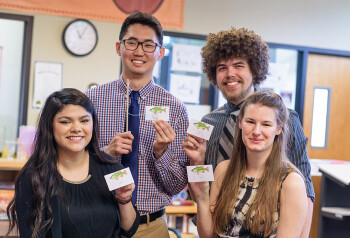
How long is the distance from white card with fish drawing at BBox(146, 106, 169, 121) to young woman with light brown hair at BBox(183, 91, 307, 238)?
0.15m

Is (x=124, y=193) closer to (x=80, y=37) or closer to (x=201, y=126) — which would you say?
(x=201, y=126)

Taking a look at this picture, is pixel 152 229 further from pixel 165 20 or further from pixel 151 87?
pixel 165 20

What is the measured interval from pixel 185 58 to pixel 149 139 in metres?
3.23

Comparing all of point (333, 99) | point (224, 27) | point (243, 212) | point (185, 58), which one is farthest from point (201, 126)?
point (333, 99)

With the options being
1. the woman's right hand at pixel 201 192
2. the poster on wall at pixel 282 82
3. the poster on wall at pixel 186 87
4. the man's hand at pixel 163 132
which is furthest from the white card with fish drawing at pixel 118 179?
the poster on wall at pixel 282 82

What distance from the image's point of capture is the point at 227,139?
209 centimetres

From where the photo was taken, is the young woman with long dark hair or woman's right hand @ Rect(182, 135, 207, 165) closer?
the young woman with long dark hair

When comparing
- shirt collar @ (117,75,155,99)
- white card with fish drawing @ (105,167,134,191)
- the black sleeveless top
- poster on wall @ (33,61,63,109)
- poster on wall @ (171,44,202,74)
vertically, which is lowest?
the black sleeveless top

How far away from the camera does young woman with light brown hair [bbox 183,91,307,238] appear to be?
1686 millimetres

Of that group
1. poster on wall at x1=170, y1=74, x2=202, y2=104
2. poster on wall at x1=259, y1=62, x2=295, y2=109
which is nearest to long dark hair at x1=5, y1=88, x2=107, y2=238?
poster on wall at x1=170, y1=74, x2=202, y2=104

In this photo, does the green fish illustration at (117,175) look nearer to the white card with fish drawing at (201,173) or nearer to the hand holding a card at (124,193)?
the hand holding a card at (124,193)

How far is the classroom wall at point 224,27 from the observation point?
15.6 feet

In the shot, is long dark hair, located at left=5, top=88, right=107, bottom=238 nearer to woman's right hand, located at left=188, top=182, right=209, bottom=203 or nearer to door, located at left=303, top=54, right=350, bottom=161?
woman's right hand, located at left=188, top=182, right=209, bottom=203

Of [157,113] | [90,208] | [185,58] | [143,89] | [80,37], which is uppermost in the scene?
[80,37]
